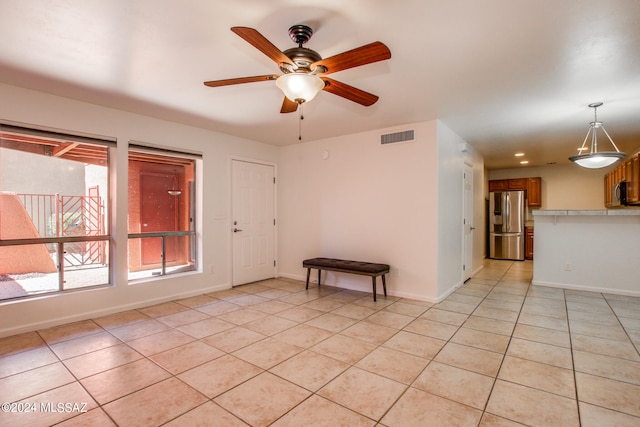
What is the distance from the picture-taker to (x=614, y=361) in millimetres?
2510

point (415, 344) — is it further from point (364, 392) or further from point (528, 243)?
point (528, 243)

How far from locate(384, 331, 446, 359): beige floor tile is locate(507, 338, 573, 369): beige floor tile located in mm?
609

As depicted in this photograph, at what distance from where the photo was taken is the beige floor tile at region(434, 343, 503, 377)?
241 cm

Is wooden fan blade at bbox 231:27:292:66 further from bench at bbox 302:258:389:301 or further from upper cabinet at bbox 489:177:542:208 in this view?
upper cabinet at bbox 489:177:542:208

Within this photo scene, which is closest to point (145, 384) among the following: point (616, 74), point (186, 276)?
point (186, 276)

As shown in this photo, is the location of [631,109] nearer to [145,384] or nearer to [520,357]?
[520,357]

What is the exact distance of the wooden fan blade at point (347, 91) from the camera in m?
2.26

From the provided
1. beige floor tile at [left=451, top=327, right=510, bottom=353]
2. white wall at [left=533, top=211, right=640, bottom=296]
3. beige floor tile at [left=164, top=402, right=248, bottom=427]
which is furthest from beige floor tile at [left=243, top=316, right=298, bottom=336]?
white wall at [left=533, top=211, right=640, bottom=296]

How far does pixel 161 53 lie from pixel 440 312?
3.88 meters

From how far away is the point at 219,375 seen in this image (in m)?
2.33

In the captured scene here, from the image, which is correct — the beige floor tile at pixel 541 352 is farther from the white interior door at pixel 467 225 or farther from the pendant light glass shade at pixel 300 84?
the pendant light glass shade at pixel 300 84

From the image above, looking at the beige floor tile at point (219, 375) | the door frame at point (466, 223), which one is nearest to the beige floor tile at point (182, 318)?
the beige floor tile at point (219, 375)

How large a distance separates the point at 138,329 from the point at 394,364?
8.54 ft

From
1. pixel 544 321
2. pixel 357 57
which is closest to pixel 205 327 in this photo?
pixel 357 57
